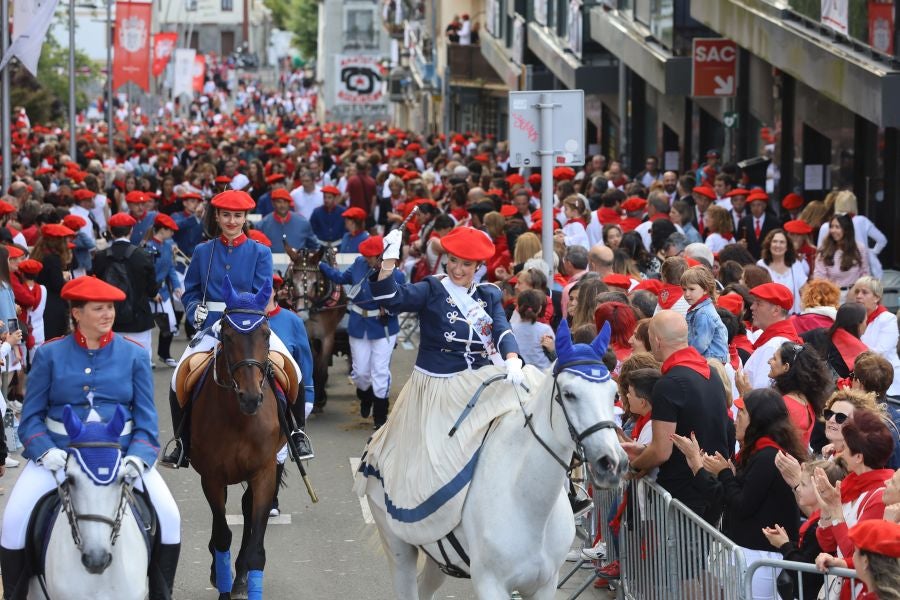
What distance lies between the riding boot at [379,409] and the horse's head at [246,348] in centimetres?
597

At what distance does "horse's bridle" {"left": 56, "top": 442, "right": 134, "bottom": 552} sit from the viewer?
7.08 m

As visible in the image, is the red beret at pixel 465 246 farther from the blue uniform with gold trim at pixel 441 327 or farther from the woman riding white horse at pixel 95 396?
the woman riding white horse at pixel 95 396

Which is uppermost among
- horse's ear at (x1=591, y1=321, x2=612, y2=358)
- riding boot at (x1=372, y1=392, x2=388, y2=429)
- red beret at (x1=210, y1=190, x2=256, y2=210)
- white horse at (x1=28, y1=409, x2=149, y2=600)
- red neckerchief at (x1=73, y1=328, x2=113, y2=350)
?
red beret at (x1=210, y1=190, x2=256, y2=210)

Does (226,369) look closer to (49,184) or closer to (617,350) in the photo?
(617,350)

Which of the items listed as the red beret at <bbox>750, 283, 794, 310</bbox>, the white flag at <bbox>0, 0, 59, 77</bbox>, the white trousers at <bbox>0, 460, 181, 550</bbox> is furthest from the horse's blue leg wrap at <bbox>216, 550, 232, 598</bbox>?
the white flag at <bbox>0, 0, 59, 77</bbox>

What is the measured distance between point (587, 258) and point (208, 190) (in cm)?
1437

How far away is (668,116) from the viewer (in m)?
31.7

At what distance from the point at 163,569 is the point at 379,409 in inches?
302

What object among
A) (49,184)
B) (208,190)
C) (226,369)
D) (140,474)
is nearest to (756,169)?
(208,190)

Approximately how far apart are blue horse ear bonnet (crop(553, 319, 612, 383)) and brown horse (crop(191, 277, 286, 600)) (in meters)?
2.51

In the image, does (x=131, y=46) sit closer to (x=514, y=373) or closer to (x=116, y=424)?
(x=514, y=373)

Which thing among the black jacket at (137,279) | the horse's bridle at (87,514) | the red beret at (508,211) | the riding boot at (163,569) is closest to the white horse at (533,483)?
the riding boot at (163,569)

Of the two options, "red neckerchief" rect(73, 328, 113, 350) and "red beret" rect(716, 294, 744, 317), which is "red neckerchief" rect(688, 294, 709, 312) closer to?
"red beret" rect(716, 294, 744, 317)

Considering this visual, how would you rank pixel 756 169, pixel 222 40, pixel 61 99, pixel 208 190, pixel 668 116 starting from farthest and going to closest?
pixel 222 40 → pixel 61 99 → pixel 668 116 → pixel 208 190 → pixel 756 169
